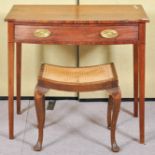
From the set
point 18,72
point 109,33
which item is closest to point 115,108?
point 109,33

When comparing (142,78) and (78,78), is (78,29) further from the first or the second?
(142,78)

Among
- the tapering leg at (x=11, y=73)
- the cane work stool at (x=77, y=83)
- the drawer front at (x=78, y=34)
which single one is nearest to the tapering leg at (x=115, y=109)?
the cane work stool at (x=77, y=83)

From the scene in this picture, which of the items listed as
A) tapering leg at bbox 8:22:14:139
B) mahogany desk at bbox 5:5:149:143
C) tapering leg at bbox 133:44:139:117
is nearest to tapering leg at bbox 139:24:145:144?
mahogany desk at bbox 5:5:149:143

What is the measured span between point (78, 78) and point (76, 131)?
357mm

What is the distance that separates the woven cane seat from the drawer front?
0.19 meters

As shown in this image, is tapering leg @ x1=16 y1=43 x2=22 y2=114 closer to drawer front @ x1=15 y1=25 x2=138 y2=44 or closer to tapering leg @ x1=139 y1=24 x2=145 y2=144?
drawer front @ x1=15 y1=25 x2=138 y2=44

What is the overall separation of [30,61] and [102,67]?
603mm

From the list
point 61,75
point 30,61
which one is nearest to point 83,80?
point 61,75

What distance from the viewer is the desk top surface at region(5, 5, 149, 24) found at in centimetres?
208

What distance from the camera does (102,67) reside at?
2350 millimetres

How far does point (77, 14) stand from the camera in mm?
2205

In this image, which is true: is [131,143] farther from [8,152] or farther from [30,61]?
[30,61]

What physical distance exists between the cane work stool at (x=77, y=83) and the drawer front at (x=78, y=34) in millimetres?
195

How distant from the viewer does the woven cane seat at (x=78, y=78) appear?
6.97 ft
